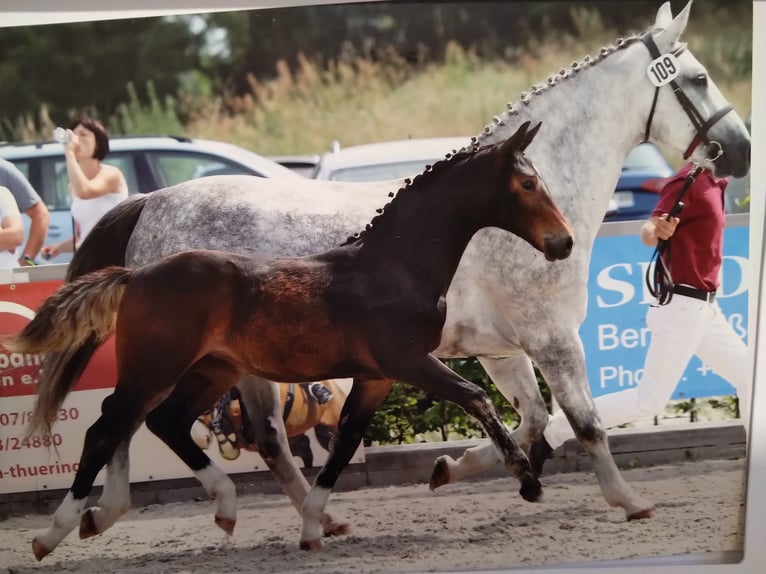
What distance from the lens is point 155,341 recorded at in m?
3.91

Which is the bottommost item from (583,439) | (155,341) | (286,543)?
(286,543)

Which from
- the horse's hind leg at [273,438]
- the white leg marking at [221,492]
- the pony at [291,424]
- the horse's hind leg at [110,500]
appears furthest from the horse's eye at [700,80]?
the horse's hind leg at [110,500]

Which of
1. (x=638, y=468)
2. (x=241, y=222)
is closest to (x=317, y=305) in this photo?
(x=241, y=222)

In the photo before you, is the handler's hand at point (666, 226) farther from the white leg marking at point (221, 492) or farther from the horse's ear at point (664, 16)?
the white leg marking at point (221, 492)

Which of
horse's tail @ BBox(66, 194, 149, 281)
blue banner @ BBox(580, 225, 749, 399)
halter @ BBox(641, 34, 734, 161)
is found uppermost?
halter @ BBox(641, 34, 734, 161)

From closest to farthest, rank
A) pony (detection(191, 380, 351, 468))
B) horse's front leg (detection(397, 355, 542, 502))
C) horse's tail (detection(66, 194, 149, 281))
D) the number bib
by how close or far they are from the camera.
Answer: horse's front leg (detection(397, 355, 542, 502)) < the number bib < horse's tail (detection(66, 194, 149, 281)) < pony (detection(191, 380, 351, 468))

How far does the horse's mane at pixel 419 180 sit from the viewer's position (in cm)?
391

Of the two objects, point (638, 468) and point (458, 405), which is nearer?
point (458, 405)

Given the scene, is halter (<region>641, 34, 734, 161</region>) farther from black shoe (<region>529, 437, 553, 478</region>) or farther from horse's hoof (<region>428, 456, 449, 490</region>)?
horse's hoof (<region>428, 456, 449, 490</region>)

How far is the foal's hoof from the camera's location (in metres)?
4.15

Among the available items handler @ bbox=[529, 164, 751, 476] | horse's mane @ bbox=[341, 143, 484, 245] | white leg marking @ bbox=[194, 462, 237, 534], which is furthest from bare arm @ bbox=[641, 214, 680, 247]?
white leg marking @ bbox=[194, 462, 237, 534]

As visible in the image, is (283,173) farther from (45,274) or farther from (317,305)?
(45,274)

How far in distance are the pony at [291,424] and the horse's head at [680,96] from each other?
5.94ft

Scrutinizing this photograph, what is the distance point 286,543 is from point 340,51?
2124 millimetres
